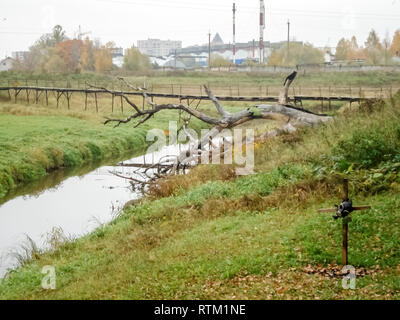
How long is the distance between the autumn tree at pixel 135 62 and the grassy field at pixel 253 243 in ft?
233

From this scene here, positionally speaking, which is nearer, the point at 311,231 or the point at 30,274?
the point at 311,231

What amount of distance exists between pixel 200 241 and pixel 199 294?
2339 millimetres

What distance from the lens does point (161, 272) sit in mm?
8117

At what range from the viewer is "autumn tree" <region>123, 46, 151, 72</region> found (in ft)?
272

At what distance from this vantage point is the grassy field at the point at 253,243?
281 inches

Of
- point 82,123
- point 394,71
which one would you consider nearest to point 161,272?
point 82,123

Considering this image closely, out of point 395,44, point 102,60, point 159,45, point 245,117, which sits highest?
point 159,45

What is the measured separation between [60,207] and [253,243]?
33.7ft

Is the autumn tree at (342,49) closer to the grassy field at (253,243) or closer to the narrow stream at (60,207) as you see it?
the narrow stream at (60,207)

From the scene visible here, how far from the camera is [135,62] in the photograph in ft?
275

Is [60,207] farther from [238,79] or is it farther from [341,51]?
[341,51]

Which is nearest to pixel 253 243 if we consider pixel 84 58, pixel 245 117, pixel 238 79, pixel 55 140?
pixel 245 117

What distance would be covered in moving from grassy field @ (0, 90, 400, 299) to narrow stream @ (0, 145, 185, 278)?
2.20 metres
